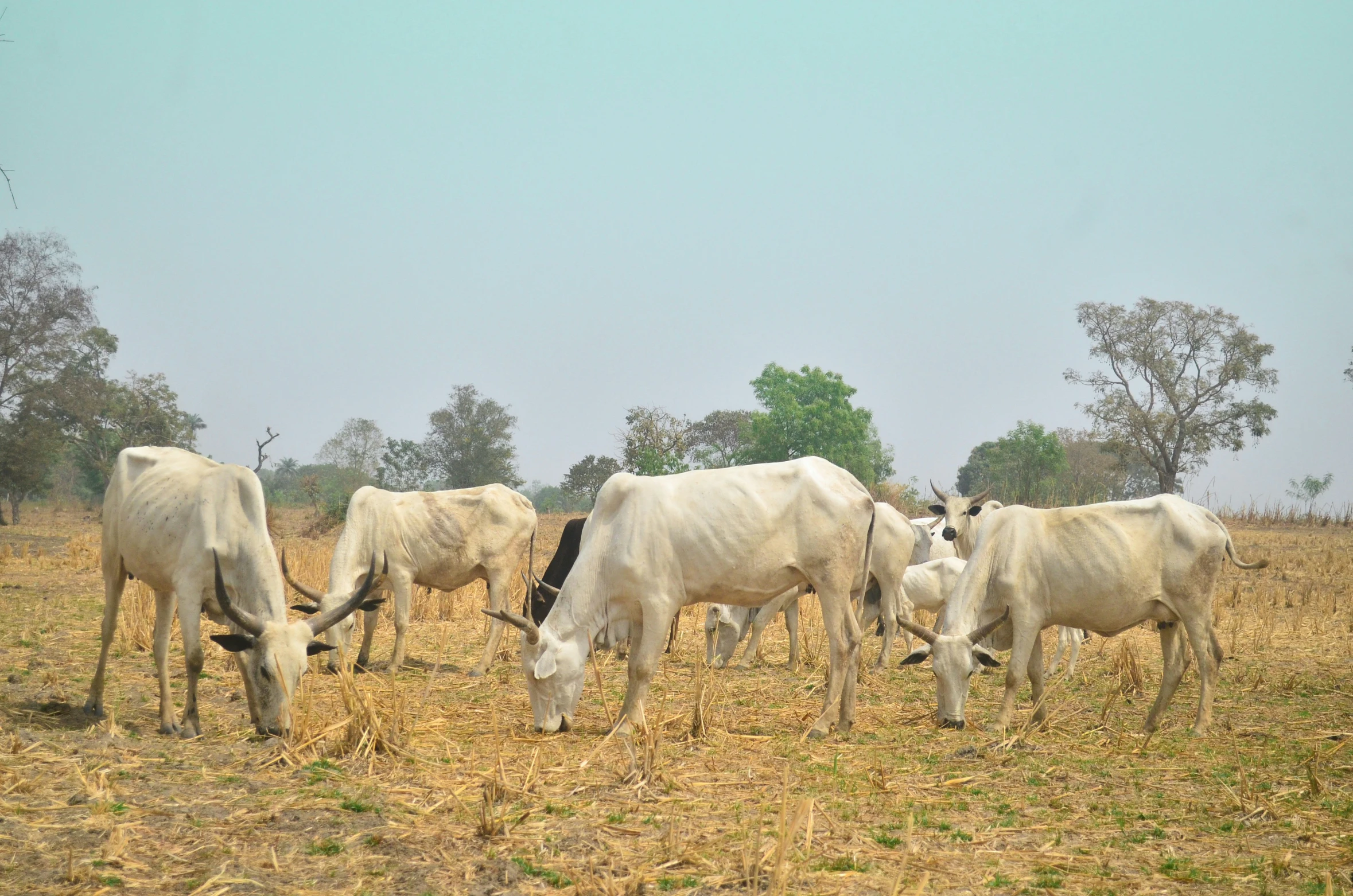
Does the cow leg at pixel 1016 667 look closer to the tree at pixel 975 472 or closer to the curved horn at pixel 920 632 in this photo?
the curved horn at pixel 920 632

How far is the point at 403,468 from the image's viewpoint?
5491cm

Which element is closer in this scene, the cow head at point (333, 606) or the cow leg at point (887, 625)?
the cow head at point (333, 606)

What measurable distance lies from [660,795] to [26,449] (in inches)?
1668

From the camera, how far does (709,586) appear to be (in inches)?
325

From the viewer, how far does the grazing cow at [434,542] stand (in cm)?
1180

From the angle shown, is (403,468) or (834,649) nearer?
(834,649)

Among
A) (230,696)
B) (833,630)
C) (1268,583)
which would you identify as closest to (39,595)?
(230,696)

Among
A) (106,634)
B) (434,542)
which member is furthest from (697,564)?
(434,542)

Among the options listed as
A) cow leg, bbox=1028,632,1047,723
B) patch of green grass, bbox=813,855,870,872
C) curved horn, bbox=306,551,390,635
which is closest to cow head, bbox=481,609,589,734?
curved horn, bbox=306,551,390,635

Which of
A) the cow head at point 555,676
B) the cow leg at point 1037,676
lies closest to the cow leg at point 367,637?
the cow head at point 555,676

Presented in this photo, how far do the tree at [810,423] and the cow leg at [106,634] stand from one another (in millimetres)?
44827

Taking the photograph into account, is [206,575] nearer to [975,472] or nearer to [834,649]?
[834,649]

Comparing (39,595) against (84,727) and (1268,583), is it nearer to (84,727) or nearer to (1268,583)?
(84,727)

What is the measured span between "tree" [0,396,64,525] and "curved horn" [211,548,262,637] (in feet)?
129
